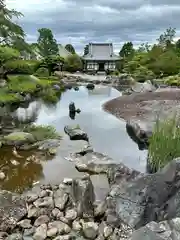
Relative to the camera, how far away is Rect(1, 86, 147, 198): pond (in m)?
7.15

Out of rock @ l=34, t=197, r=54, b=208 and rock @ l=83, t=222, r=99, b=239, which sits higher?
rock @ l=34, t=197, r=54, b=208

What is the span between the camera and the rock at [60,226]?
504 centimetres

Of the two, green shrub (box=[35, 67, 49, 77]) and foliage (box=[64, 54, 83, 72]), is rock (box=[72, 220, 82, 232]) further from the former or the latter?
foliage (box=[64, 54, 83, 72])

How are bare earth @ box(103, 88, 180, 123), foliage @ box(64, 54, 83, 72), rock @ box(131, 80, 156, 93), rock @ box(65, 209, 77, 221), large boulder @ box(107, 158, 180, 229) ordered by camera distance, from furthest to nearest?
foliage @ box(64, 54, 83, 72) → rock @ box(131, 80, 156, 93) → bare earth @ box(103, 88, 180, 123) → rock @ box(65, 209, 77, 221) → large boulder @ box(107, 158, 180, 229)

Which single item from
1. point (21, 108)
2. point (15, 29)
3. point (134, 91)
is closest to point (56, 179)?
point (15, 29)

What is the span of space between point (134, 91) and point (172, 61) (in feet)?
25.1

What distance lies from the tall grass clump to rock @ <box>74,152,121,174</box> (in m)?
1.04

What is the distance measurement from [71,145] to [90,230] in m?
4.52

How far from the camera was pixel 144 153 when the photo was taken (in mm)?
9180

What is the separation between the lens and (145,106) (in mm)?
15609

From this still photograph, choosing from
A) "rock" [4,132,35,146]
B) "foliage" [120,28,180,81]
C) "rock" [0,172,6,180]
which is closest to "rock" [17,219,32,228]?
"rock" [0,172,6,180]

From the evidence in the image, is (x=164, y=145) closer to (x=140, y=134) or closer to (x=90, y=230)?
(x=90, y=230)

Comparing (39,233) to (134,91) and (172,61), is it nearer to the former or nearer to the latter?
(134,91)

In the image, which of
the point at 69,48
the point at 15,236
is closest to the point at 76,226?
the point at 15,236
